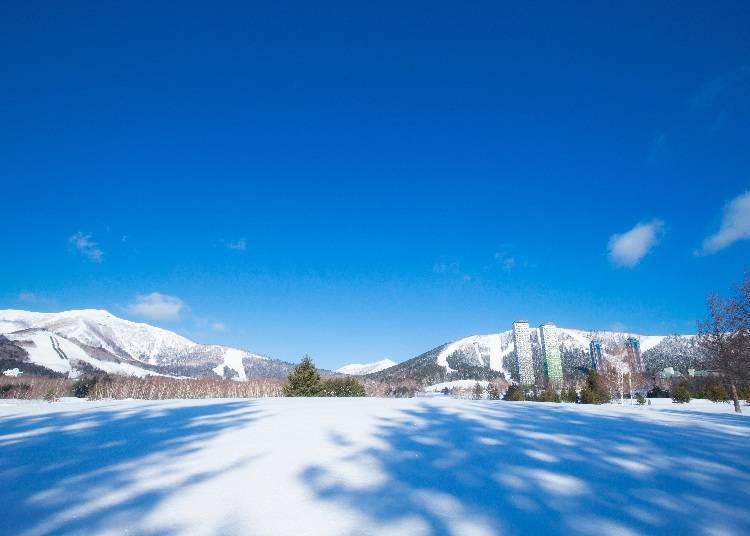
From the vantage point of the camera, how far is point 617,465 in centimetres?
480

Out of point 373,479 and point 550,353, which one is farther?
point 550,353

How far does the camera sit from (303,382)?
111 feet

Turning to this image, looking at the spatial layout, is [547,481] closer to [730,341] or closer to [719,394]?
[730,341]

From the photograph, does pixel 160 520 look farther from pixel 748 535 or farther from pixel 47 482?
pixel 748 535

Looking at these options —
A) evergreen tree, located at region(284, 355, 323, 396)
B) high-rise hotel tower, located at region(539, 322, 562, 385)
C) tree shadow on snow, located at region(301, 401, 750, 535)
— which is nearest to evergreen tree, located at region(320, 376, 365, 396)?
evergreen tree, located at region(284, 355, 323, 396)

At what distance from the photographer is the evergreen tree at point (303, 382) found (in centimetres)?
3347

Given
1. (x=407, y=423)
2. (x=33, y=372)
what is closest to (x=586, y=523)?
(x=407, y=423)

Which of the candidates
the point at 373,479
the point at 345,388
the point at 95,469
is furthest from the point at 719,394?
the point at 95,469

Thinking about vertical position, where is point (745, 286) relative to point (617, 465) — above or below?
above

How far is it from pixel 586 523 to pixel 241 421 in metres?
6.28

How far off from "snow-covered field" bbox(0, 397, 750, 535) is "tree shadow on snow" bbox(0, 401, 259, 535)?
20mm

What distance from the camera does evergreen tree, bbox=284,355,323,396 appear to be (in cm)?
3347

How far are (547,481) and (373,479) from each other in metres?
1.83

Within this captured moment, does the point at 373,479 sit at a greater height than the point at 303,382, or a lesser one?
lesser
